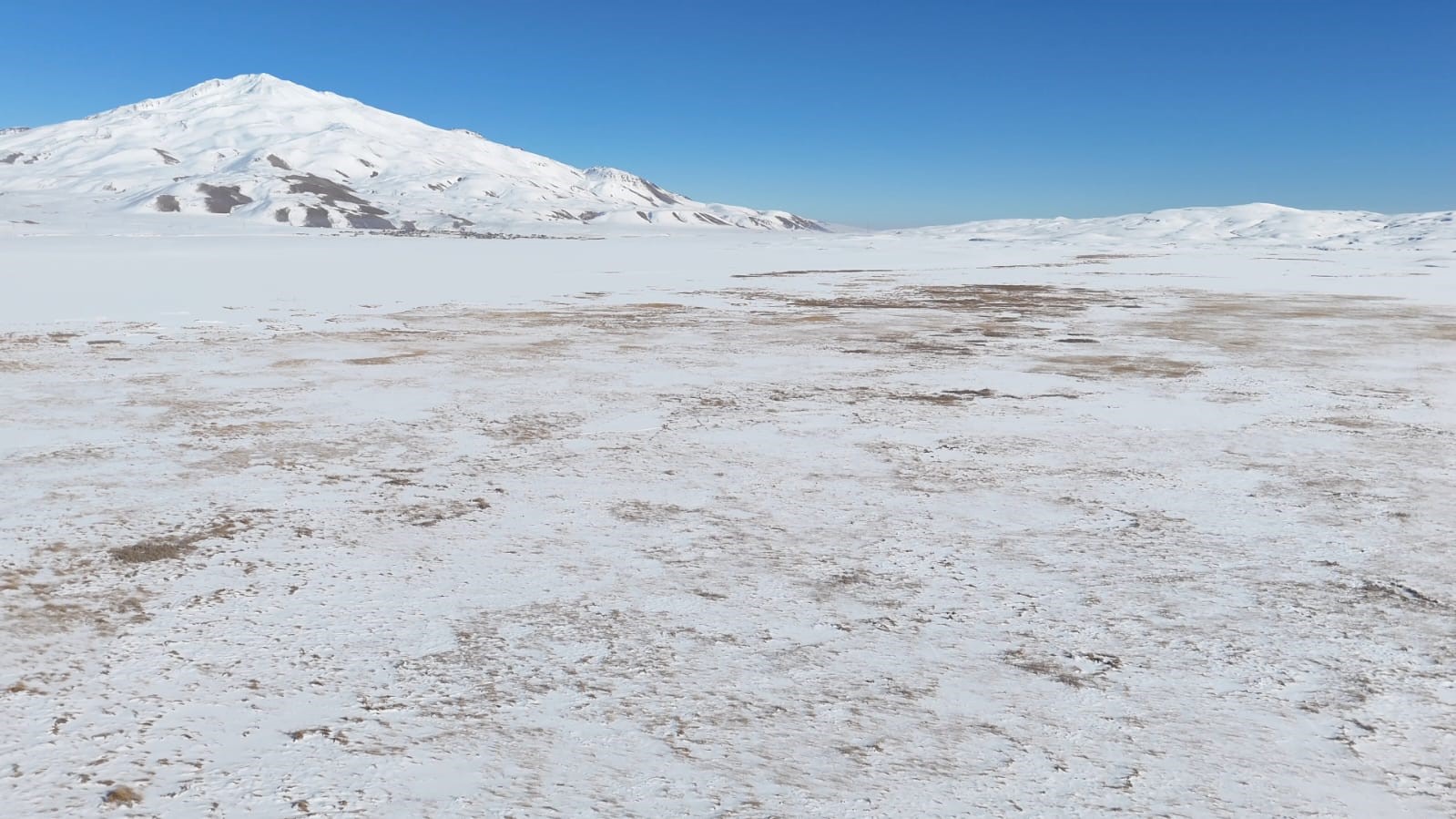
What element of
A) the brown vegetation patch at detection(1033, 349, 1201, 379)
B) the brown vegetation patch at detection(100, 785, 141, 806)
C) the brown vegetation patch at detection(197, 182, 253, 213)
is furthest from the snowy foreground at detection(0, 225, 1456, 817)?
the brown vegetation patch at detection(197, 182, 253, 213)

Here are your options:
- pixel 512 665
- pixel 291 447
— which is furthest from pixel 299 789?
pixel 291 447

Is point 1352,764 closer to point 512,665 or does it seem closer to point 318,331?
point 512,665

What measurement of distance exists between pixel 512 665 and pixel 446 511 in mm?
2271

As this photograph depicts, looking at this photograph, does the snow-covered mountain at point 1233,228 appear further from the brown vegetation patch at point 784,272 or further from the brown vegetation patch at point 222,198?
the brown vegetation patch at point 784,272

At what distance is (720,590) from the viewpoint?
481 centimetres

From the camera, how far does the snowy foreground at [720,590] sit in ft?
10.5

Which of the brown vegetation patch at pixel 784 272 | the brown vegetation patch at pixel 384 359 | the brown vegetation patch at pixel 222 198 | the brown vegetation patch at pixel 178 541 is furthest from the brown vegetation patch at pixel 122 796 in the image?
the brown vegetation patch at pixel 222 198

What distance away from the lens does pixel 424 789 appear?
3.07 m

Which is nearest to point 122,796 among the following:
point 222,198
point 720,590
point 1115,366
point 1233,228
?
point 720,590

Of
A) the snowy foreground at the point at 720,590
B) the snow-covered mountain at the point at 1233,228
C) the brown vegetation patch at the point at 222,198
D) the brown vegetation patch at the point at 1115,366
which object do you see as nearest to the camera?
the snowy foreground at the point at 720,590

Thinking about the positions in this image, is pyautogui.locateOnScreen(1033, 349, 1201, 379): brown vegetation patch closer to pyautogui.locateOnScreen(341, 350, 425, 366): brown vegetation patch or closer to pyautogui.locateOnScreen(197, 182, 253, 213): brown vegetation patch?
pyautogui.locateOnScreen(341, 350, 425, 366): brown vegetation patch

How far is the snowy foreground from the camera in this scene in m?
3.20

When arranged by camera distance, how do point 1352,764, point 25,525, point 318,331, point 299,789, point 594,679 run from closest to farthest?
point 299,789, point 1352,764, point 594,679, point 25,525, point 318,331

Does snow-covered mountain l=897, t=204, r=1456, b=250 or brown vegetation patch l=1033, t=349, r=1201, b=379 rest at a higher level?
snow-covered mountain l=897, t=204, r=1456, b=250
